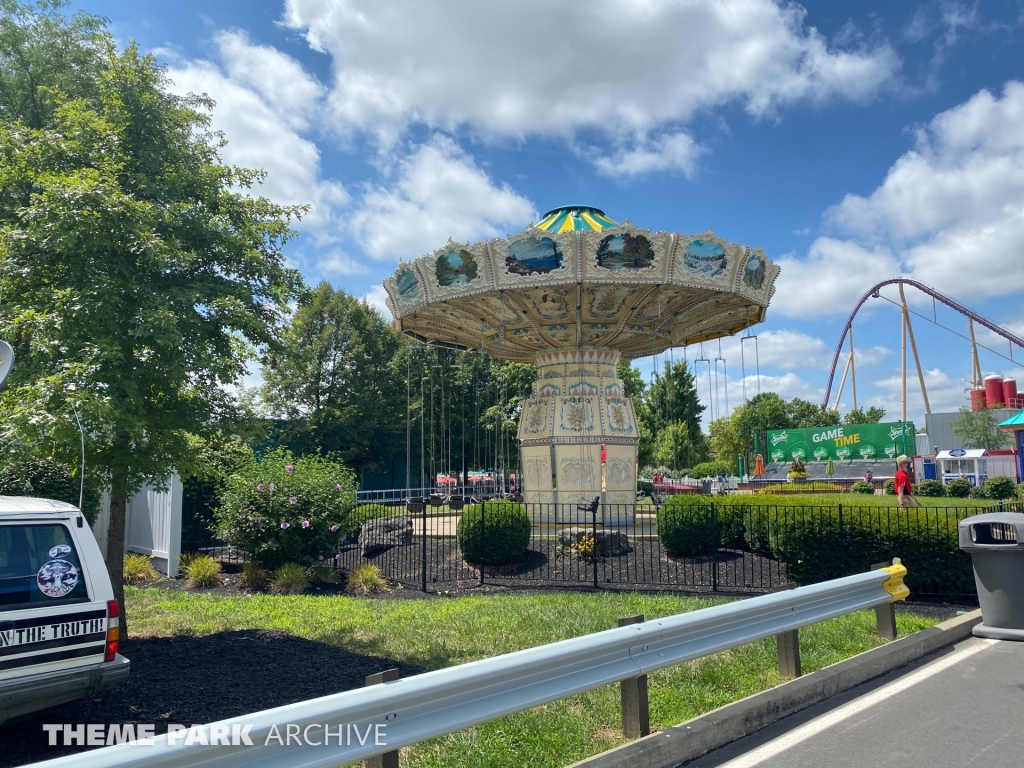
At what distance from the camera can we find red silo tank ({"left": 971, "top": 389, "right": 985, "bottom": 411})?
2186 inches

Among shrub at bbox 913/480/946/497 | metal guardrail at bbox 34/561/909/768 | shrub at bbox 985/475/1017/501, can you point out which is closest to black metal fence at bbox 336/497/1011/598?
metal guardrail at bbox 34/561/909/768

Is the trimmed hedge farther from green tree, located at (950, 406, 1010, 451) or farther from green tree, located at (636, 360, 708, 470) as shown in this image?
green tree, located at (950, 406, 1010, 451)

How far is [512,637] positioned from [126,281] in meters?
5.39

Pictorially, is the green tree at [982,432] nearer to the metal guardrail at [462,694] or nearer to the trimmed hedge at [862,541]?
the trimmed hedge at [862,541]

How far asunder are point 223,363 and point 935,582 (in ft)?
32.3

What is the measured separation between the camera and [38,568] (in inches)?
180

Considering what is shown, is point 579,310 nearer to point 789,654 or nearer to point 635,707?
point 789,654

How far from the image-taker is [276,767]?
2.91 metres

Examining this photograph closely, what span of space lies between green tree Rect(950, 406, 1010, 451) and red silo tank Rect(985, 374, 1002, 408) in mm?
5266

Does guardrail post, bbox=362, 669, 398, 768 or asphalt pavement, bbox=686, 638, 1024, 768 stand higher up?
guardrail post, bbox=362, 669, 398, 768

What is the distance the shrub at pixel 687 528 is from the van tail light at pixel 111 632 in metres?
10.6

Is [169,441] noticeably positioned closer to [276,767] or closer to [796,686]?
[276,767]

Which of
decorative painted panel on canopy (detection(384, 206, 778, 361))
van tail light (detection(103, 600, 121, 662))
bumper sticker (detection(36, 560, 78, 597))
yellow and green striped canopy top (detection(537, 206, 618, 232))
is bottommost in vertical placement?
van tail light (detection(103, 600, 121, 662))

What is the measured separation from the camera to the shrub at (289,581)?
1199 cm
